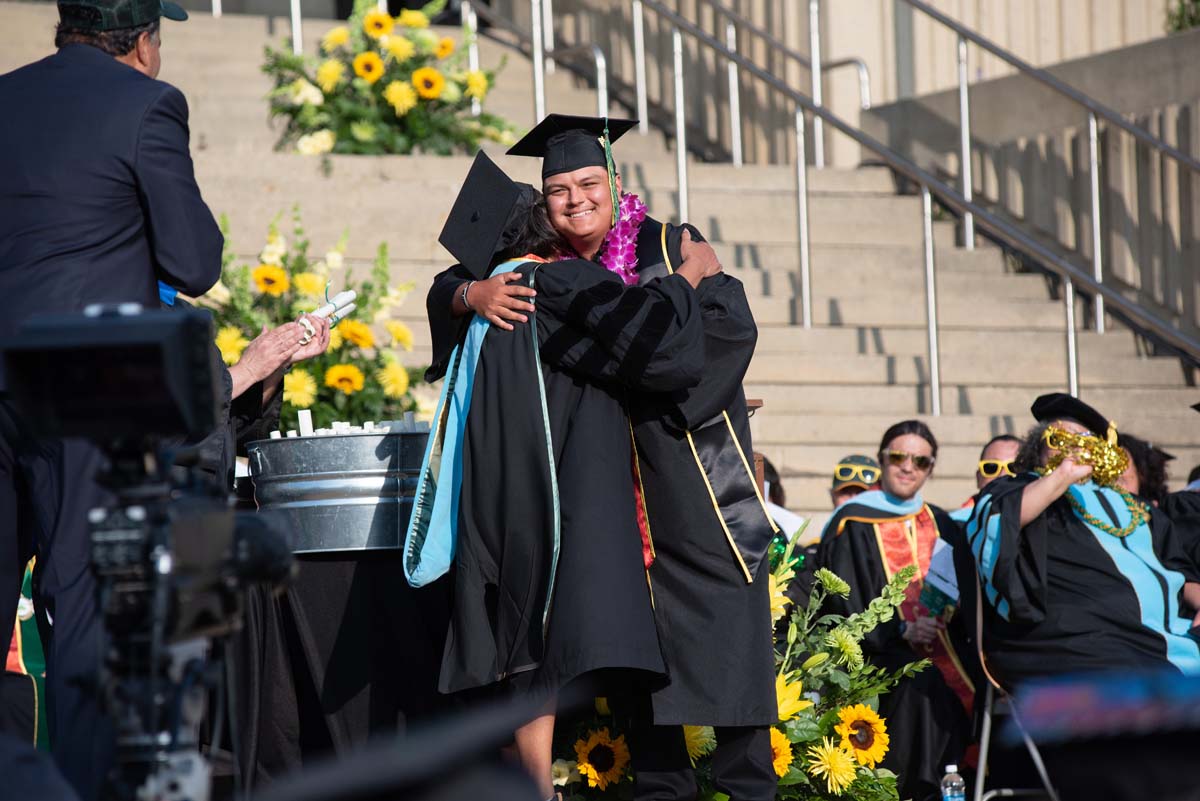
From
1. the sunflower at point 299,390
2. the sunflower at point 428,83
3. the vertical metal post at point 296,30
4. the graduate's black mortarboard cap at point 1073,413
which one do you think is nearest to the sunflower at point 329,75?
the sunflower at point 428,83

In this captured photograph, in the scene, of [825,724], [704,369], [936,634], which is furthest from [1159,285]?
[704,369]

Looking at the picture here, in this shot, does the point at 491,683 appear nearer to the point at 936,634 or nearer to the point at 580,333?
the point at 580,333

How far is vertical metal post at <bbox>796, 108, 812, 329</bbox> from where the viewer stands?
8.48 metres

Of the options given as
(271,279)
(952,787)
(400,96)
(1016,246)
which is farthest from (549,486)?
(1016,246)

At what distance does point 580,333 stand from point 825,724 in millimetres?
1463

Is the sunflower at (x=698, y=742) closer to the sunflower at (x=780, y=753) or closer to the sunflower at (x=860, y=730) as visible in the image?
the sunflower at (x=780, y=753)

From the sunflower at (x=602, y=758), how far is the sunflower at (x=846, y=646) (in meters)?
0.75

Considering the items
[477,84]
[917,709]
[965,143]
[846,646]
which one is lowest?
[917,709]

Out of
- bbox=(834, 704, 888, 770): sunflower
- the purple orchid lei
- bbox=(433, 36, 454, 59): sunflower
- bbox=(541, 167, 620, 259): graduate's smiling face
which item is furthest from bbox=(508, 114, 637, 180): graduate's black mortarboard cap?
bbox=(433, 36, 454, 59): sunflower

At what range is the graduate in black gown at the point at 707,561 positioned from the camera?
4.00 metres

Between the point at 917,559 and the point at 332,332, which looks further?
the point at 917,559

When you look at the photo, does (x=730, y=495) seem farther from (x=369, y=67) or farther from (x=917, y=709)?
(x=369, y=67)

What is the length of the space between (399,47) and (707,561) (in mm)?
5556

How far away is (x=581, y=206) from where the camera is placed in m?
4.27
